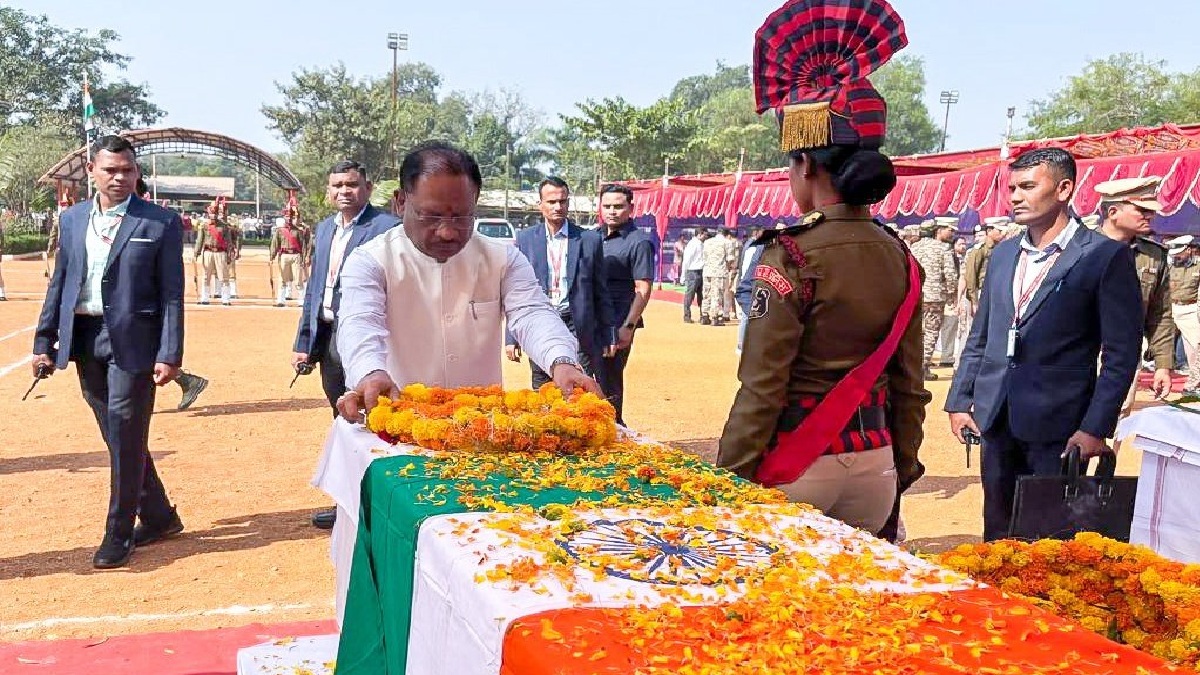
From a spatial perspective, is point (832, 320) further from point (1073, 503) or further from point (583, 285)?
point (583, 285)

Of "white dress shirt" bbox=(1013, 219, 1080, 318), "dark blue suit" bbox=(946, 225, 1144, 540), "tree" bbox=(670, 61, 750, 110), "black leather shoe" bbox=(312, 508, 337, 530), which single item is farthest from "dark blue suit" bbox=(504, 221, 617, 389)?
"tree" bbox=(670, 61, 750, 110)

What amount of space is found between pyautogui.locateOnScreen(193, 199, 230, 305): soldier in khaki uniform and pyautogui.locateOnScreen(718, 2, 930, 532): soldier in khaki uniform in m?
18.3

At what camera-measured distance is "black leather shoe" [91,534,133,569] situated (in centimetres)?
514

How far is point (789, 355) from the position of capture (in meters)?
2.79

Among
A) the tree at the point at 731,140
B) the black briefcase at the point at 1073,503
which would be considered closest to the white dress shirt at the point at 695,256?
the black briefcase at the point at 1073,503

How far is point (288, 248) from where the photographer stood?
2081 centimetres

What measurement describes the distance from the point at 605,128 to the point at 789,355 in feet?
160

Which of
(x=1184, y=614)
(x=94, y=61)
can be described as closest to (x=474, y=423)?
(x=1184, y=614)

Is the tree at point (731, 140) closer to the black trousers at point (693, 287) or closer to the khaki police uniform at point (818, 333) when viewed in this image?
the black trousers at point (693, 287)

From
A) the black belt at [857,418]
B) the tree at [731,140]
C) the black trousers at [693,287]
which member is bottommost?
the black trousers at [693,287]

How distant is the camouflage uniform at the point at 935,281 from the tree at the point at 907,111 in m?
86.1

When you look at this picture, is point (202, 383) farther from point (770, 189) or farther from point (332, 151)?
point (332, 151)

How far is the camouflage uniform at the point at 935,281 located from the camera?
13758 millimetres

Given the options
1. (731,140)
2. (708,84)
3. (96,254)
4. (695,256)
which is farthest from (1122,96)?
(708,84)
